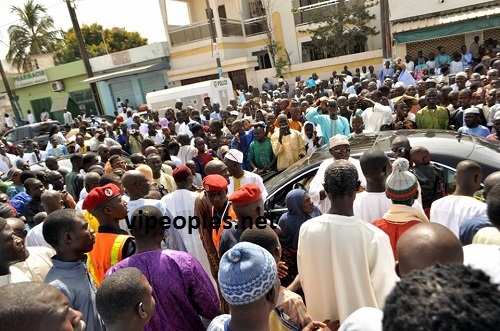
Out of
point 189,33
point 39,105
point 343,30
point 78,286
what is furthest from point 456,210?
point 39,105

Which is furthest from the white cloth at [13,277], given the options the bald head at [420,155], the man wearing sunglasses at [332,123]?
the man wearing sunglasses at [332,123]

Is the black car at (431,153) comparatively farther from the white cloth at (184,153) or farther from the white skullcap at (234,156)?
the white cloth at (184,153)

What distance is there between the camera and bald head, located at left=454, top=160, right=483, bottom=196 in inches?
105

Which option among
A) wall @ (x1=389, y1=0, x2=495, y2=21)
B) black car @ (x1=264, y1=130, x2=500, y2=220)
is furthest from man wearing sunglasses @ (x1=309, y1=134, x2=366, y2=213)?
wall @ (x1=389, y1=0, x2=495, y2=21)

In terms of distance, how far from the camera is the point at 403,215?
2355mm

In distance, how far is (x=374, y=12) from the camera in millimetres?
20453

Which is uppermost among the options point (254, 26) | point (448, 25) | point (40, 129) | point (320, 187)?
Answer: point (254, 26)

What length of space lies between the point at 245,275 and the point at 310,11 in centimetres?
2303

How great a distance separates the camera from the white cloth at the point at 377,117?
6125 mm

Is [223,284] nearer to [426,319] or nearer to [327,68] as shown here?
[426,319]

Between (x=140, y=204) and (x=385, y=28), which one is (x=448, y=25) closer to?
(x=385, y=28)

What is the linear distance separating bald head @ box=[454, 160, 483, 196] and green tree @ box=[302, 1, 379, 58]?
19.2 m

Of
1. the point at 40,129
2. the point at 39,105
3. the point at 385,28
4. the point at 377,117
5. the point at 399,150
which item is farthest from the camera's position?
the point at 39,105

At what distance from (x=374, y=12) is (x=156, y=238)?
2159 centimetres
